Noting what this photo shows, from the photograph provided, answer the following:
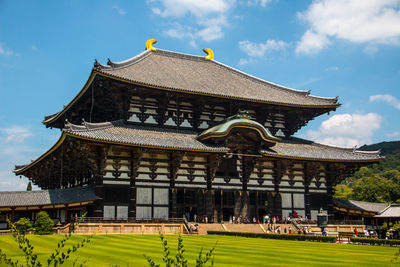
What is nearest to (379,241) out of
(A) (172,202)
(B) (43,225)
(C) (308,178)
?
(C) (308,178)

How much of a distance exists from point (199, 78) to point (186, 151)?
13.7 meters

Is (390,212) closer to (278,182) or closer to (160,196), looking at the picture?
(278,182)

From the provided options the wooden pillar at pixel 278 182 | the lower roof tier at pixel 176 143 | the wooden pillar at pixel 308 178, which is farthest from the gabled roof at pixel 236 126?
the wooden pillar at pixel 308 178

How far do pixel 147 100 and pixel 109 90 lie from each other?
13.1 feet

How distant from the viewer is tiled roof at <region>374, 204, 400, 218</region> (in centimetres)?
5069

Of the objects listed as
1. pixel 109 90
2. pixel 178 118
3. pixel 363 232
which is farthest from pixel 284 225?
pixel 109 90

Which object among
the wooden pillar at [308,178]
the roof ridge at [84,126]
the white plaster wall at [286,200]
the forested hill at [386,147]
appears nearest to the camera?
the roof ridge at [84,126]

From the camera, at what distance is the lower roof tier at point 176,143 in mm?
34938

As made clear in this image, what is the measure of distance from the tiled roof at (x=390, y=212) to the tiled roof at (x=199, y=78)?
1519cm

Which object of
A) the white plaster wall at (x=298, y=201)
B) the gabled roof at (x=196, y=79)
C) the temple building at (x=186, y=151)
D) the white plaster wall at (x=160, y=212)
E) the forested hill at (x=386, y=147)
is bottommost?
the white plaster wall at (x=160, y=212)

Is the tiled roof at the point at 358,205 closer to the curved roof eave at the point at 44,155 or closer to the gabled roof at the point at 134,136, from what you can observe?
the gabled roof at the point at 134,136

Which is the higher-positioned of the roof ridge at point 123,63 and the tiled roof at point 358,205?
the roof ridge at point 123,63

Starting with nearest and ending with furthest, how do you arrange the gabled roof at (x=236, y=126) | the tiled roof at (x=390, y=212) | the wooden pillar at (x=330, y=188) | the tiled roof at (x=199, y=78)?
the gabled roof at (x=236, y=126)
the tiled roof at (x=199, y=78)
the wooden pillar at (x=330, y=188)
the tiled roof at (x=390, y=212)

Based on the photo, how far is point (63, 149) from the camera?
1531 inches
